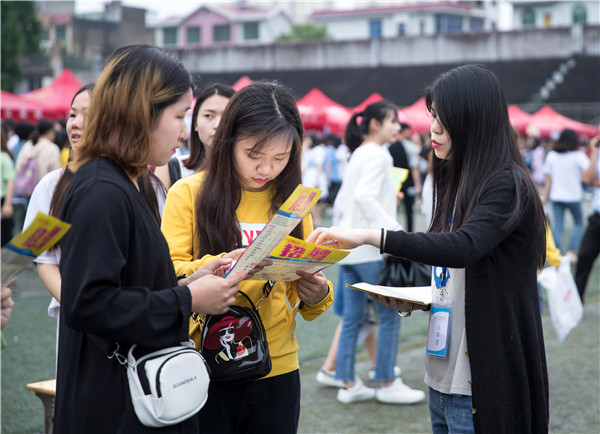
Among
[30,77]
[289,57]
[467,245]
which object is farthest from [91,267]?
[30,77]

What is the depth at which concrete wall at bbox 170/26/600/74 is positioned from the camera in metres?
34.6

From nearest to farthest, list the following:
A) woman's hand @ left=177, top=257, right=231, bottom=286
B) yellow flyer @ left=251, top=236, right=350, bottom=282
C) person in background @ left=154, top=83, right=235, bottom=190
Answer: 1. yellow flyer @ left=251, top=236, right=350, bottom=282
2. woman's hand @ left=177, top=257, right=231, bottom=286
3. person in background @ left=154, top=83, right=235, bottom=190

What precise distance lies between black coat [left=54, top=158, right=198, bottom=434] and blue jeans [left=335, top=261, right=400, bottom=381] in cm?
311

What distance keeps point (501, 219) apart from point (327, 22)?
71096 millimetres

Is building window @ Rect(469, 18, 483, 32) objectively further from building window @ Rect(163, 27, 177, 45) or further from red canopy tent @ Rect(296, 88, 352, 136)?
red canopy tent @ Rect(296, 88, 352, 136)

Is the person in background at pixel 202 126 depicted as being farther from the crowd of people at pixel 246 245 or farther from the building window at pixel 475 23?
the building window at pixel 475 23

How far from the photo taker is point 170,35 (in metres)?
68.6

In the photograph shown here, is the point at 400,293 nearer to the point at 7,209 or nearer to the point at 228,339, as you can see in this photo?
the point at 228,339

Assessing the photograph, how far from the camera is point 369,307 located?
16.4 feet

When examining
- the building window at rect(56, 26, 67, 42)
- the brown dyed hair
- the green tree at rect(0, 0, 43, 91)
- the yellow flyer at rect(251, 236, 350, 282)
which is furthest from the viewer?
the building window at rect(56, 26, 67, 42)

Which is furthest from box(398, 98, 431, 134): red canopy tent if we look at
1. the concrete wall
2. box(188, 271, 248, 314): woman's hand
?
box(188, 271, 248, 314): woman's hand

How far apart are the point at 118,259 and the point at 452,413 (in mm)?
1275

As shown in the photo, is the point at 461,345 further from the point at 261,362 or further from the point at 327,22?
the point at 327,22

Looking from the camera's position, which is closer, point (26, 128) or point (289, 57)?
point (26, 128)
